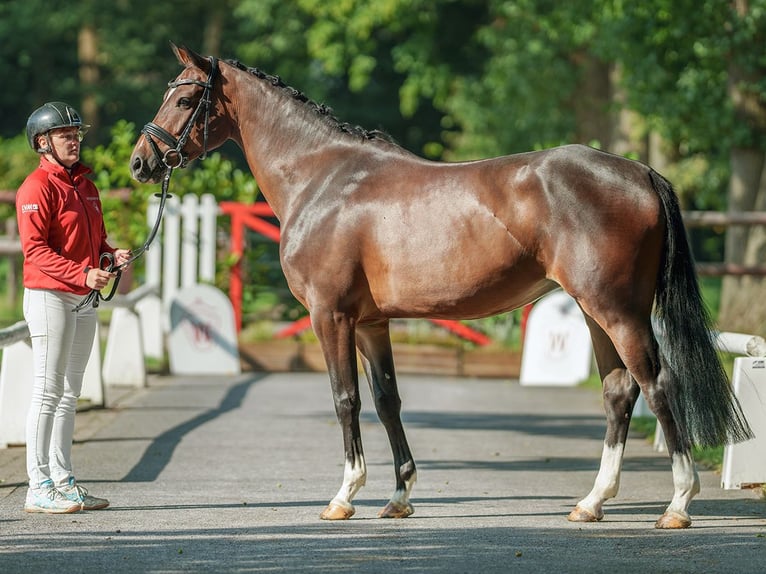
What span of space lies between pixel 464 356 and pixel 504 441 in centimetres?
517

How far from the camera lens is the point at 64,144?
698 centimetres

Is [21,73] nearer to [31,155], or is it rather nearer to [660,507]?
[31,155]

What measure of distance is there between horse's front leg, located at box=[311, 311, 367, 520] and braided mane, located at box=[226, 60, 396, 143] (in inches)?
43.5

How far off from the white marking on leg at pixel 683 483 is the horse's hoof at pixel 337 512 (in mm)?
1641

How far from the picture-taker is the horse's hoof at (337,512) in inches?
267

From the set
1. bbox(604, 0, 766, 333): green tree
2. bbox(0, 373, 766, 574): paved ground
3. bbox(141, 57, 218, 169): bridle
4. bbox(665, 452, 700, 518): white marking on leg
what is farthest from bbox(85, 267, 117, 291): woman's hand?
bbox(604, 0, 766, 333): green tree

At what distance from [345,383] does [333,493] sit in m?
1.02

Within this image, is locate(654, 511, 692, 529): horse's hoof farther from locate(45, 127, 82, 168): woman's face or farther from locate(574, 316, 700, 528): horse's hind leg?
locate(45, 127, 82, 168): woman's face

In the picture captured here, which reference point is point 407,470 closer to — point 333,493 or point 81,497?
point 333,493

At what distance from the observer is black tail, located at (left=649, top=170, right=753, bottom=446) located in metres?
6.70

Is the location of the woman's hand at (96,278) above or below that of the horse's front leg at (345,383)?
above

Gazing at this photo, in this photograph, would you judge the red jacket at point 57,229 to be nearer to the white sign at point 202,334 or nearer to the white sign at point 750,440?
the white sign at point 750,440

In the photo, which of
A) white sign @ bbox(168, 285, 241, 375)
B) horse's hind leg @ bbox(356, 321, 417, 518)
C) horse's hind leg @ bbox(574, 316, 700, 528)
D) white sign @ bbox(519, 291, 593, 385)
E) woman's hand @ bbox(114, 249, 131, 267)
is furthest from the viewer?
white sign @ bbox(168, 285, 241, 375)

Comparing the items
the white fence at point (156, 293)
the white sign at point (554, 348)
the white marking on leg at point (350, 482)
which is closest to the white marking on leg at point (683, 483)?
the white marking on leg at point (350, 482)
